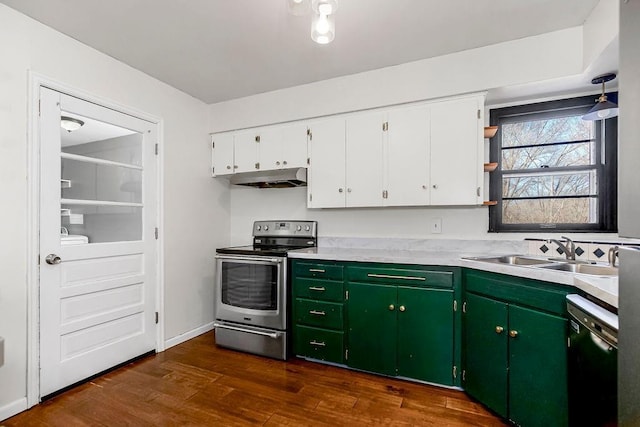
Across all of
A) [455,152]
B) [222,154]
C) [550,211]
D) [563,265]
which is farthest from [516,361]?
[222,154]

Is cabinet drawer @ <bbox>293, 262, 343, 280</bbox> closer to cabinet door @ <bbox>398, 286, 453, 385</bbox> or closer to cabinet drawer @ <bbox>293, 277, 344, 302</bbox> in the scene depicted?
cabinet drawer @ <bbox>293, 277, 344, 302</bbox>

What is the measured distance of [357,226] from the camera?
313 cm

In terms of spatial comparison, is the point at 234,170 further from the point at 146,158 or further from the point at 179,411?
the point at 179,411

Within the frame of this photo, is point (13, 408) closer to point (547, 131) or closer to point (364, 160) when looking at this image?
point (364, 160)

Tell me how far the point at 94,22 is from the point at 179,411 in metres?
2.54

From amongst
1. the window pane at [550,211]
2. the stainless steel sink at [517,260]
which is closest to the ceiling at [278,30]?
the window pane at [550,211]

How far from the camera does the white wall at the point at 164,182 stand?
192cm

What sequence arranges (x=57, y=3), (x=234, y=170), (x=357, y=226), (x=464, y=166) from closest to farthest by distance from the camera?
(x=57, y=3)
(x=464, y=166)
(x=357, y=226)
(x=234, y=170)

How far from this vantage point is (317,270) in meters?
2.65

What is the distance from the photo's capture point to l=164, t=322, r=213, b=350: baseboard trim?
298 cm

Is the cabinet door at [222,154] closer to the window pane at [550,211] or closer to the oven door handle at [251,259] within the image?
the oven door handle at [251,259]

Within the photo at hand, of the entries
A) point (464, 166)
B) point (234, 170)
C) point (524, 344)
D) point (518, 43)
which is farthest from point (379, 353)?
point (518, 43)

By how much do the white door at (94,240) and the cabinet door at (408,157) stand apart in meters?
2.09

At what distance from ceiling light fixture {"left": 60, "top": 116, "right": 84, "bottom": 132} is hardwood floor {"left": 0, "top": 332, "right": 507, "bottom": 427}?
183 cm
